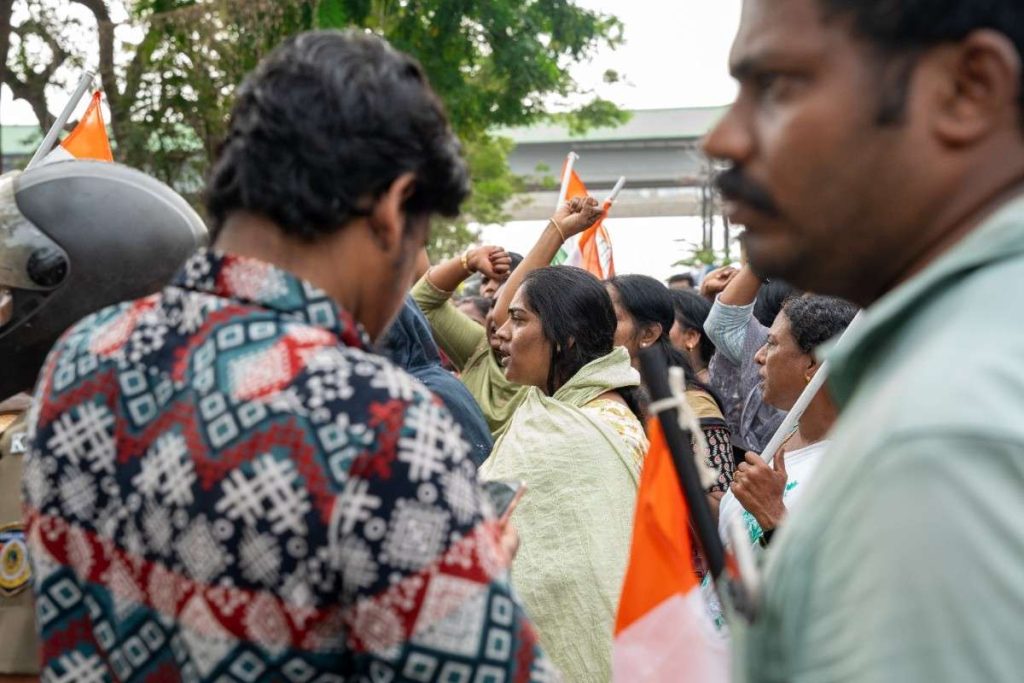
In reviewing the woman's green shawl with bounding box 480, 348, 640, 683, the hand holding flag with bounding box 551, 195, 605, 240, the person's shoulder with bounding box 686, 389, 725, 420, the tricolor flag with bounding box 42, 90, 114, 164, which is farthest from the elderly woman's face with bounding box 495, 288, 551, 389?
the tricolor flag with bounding box 42, 90, 114, 164

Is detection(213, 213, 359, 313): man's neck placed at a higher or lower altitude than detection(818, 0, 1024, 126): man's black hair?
A: lower

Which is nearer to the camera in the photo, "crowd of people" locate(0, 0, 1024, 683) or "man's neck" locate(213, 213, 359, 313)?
"crowd of people" locate(0, 0, 1024, 683)

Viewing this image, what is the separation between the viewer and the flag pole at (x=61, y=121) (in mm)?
4480

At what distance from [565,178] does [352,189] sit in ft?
18.7

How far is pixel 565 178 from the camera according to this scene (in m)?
7.42

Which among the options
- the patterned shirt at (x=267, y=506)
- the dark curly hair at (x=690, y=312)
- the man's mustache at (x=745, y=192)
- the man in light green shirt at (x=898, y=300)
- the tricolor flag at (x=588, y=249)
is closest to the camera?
the man in light green shirt at (x=898, y=300)

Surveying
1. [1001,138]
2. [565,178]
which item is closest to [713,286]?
[565,178]

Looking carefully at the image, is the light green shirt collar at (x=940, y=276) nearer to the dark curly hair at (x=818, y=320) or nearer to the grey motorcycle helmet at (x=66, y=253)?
the grey motorcycle helmet at (x=66, y=253)

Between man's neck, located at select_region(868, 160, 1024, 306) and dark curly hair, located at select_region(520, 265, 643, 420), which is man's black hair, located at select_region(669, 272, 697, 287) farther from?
man's neck, located at select_region(868, 160, 1024, 306)

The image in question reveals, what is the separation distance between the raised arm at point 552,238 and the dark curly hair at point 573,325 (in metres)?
0.62

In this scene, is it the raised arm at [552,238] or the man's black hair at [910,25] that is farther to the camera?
the raised arm at [552,238]

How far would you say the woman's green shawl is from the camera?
4.04m

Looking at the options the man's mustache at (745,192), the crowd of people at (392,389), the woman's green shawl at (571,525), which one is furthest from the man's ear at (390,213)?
the woman's green shawl at (571,525)

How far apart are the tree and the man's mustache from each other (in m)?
10.6
